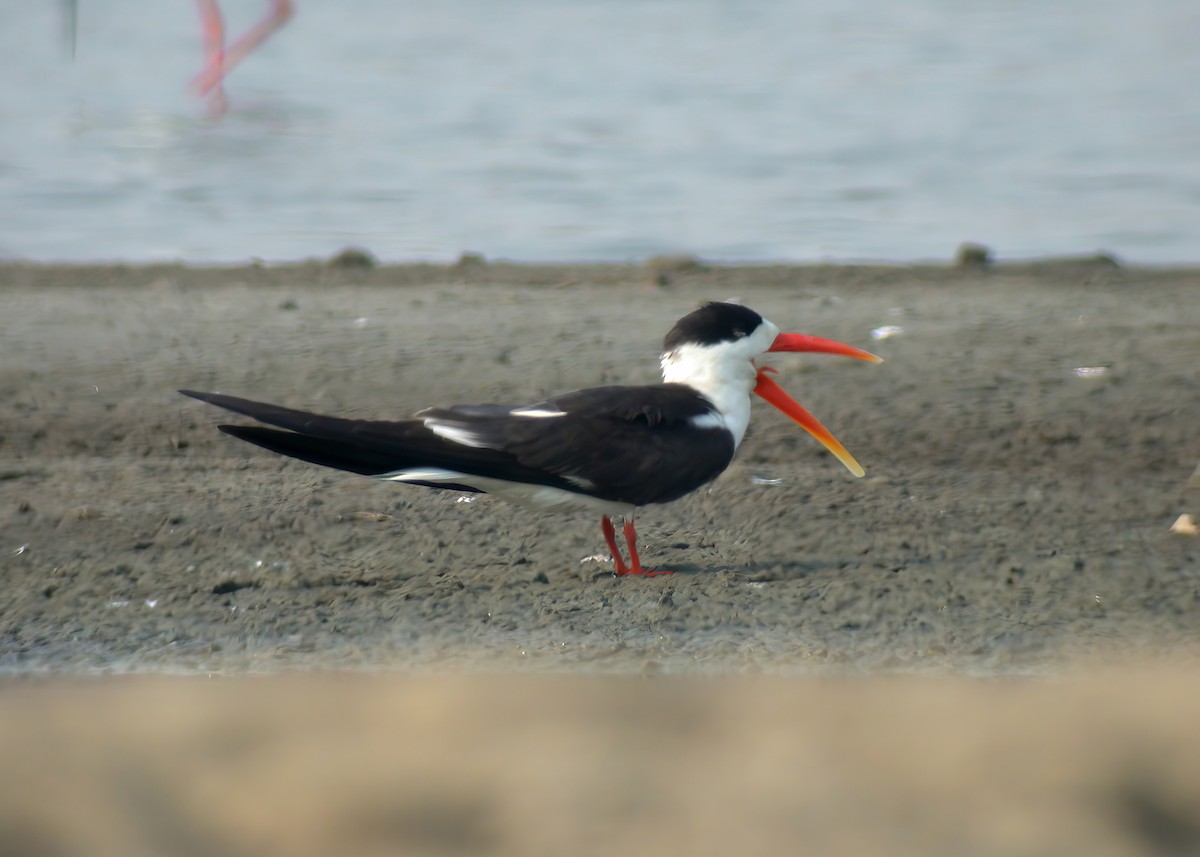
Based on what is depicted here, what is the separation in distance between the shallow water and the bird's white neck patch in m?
4.29

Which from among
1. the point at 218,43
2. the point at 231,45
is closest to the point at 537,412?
the point at 218,43

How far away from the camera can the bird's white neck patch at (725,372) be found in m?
3.89

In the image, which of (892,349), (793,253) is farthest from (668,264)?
(892,349)

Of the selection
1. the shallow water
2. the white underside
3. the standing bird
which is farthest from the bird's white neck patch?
the standing bird

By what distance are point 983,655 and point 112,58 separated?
13948 millimetres

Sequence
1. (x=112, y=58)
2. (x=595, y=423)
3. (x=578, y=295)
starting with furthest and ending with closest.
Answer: (x=112, y=58) → (x=578, y=295) → (x=595, y=423)

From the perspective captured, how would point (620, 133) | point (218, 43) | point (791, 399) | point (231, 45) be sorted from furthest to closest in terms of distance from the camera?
point (231, 45), point (218, 43), point (620, 133), point (791, 399)

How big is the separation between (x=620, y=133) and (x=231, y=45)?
5598 mm

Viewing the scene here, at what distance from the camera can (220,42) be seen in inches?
566

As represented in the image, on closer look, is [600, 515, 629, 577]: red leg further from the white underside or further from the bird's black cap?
the bird's black cap

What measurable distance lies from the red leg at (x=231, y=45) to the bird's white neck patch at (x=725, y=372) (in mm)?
10822

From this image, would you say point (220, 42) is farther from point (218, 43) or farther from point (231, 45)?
point (231, 45)

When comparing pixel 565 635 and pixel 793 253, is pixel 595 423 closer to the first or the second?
pixel 565 635

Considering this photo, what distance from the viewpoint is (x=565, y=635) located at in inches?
128
